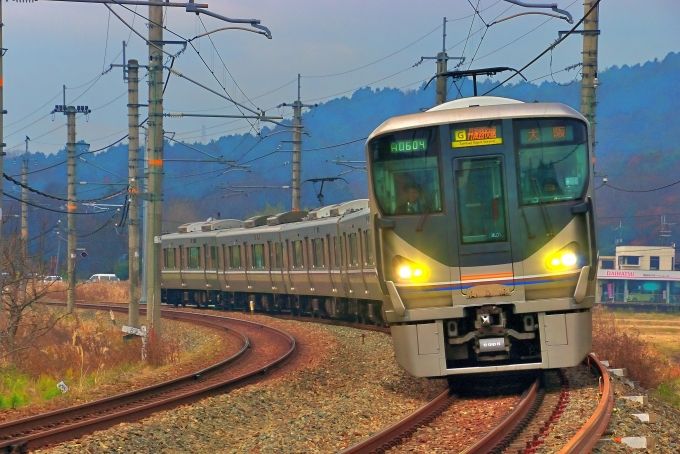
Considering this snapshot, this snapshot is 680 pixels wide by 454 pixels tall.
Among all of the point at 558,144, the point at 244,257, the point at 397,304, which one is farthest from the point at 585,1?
the point at 244,257

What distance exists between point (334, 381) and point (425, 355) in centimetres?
351

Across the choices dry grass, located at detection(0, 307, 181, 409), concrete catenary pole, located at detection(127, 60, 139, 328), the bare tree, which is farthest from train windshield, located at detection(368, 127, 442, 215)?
the bare tree

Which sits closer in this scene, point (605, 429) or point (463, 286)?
point (605, 429)

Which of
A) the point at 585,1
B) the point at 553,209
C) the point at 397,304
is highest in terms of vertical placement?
the point at 585,1

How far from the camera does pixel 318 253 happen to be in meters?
27.9

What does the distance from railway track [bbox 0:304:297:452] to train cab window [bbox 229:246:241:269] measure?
1309 centimetres

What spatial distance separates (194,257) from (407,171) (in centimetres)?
2752

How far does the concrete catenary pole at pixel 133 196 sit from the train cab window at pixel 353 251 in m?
4.92

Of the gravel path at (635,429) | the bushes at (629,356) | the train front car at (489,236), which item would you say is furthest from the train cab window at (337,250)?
the gravel path at (635,429)

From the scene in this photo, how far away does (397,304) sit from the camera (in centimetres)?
1148

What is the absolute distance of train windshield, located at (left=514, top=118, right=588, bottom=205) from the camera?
450 inches

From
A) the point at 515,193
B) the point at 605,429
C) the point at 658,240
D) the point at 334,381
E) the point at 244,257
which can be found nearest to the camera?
the point at 605,429

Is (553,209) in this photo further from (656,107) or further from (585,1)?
(656,107)

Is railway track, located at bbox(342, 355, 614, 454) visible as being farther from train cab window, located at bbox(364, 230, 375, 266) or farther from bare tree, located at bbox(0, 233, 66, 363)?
bare tree, located at bbox(0, 233, 66, 363)
